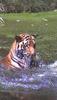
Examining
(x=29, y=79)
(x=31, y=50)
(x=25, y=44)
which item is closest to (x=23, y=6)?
(x=25, y=44)

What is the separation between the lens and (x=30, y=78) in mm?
9953

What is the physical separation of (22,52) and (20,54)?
0.21 ft

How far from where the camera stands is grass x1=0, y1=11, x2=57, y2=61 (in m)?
13.6

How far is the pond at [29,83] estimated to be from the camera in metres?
8.36

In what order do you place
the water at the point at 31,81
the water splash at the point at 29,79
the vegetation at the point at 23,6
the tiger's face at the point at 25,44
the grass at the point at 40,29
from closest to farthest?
the water at the point at 31,81, the water splash at the point at 29,79, the tiger's face at the point at 25,44, the grass at the point at 40,29, the vegetation at the point at 23,6

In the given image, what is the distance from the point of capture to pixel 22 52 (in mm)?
10742

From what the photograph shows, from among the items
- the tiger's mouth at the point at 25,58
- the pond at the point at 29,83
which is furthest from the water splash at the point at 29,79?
the tiger's mouth at the point at 25,58

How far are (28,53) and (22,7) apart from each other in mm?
16015

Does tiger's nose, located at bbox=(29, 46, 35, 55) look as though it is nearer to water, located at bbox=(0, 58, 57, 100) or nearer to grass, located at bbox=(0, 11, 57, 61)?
water, located at bbox=(0, 58, 57, 100)

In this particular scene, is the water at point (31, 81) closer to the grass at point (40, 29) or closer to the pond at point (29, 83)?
the pond at point (29, 83)

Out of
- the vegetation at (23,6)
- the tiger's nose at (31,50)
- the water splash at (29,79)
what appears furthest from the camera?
the vegetation at (23,6)

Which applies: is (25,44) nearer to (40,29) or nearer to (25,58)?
(25,58)

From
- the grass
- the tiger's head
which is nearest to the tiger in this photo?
the tiger's head

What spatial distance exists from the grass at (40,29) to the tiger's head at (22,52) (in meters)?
1.73
